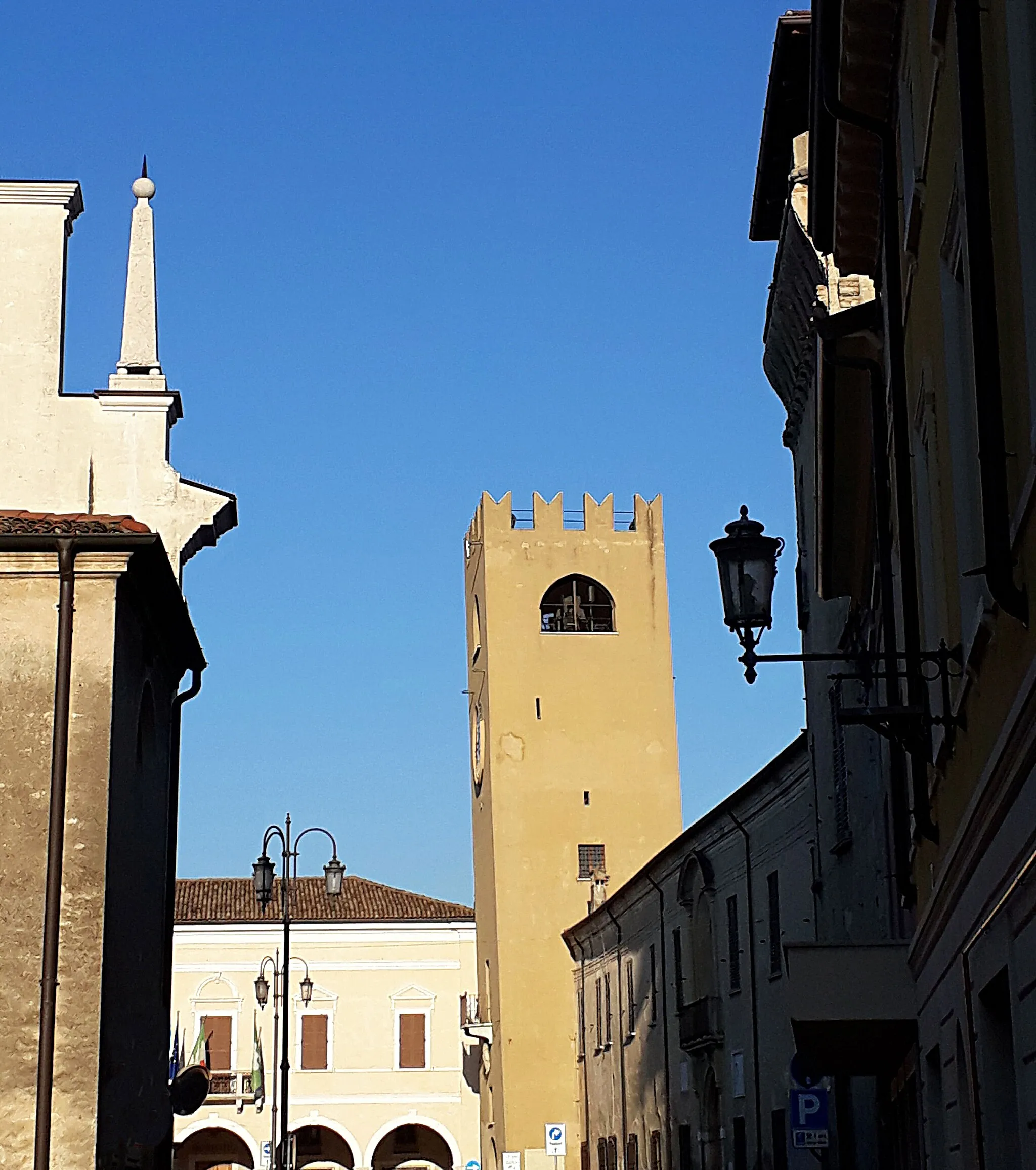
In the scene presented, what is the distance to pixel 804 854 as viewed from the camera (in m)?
26.6

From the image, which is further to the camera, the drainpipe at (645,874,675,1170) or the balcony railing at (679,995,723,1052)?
the drainpipe at (645,874,675,1170)

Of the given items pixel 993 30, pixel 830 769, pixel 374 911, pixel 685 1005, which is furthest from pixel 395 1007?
pixel 993 30

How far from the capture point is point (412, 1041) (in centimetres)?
5688

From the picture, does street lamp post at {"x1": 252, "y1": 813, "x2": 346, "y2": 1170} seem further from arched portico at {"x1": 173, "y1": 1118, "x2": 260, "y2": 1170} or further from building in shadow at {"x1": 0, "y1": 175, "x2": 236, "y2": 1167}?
arched portico at {"x1": 173, "y1": 1118, "x2": 260, "y2": 1170}

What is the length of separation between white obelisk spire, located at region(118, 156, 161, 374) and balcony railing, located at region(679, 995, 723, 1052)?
64.3 feet

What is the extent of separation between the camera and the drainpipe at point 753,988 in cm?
2925

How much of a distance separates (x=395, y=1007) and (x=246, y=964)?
5.01 meters

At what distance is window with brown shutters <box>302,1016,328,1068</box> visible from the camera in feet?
185

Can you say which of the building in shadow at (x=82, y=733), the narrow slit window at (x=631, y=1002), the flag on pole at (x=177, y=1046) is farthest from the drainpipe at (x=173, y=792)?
the flag on pole at (x=177, y=1046)

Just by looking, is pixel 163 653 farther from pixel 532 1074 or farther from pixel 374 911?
pixel 374 911

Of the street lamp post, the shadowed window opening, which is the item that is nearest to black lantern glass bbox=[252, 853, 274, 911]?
the street lamp post

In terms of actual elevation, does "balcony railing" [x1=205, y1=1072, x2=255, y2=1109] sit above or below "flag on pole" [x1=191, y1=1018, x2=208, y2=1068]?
below

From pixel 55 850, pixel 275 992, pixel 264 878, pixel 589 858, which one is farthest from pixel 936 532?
pixel 275 992

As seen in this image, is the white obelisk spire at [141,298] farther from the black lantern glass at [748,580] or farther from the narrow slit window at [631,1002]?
the narrow slit window at [631,1002]
